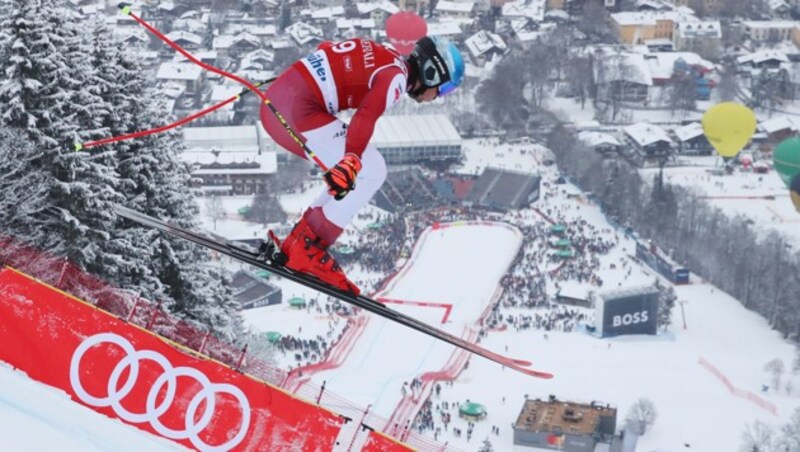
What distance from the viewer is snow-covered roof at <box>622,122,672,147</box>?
4338 centimetres

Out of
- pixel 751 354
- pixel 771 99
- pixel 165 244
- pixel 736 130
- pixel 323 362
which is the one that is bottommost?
pixel 165 244

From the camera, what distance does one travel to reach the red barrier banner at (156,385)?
5863 mm

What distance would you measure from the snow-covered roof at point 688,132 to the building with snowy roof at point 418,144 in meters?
9.16

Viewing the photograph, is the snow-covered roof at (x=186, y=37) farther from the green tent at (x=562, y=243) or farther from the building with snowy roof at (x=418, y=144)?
the green tent at (x=562, y=243)

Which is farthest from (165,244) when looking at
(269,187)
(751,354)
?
(269,187)

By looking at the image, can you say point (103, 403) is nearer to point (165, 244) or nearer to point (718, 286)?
point (165, 244)

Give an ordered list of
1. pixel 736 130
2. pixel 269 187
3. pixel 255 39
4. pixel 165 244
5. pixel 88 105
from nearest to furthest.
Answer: pixel 88 105, pixel 165 244, pixel 269 187, pixel 736 130, pixel 255 39

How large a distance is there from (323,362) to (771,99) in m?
37.1

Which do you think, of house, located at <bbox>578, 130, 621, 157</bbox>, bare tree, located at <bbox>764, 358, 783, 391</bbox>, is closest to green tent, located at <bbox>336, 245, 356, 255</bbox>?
bare tree, located at <bbox>764, 358, 783, 391</bbox>

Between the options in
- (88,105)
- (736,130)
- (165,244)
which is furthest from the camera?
(736,130)

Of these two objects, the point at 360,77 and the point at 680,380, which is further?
the point at 680,380

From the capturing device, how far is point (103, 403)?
5.85 meters

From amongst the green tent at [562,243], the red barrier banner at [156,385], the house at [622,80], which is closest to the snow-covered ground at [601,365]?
the green tent at [562,243]

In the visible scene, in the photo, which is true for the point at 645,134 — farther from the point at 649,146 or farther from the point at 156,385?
the point at 156,385
